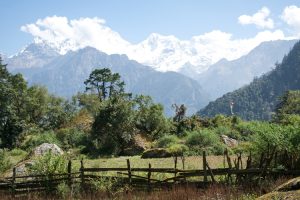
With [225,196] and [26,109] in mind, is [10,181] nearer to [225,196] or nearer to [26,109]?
[225,196]

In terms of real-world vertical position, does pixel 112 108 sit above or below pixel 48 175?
above

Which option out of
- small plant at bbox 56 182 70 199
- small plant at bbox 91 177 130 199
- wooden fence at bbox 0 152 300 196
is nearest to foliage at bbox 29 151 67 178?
wooden fence at bbox 0 152 300 196

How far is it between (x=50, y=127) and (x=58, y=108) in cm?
769

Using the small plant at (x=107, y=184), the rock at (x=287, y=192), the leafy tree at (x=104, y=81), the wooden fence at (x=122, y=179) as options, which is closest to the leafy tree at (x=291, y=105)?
the leafy tree at (x=104, y=81)

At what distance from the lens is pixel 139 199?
41.9ft

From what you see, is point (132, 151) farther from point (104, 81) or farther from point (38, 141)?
point (104, 81)

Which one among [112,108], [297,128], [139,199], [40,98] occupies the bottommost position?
[139,199]

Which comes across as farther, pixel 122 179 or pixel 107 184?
pixel 122 179

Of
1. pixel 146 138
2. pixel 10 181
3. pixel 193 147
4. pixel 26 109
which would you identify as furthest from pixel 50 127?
pixel 10 181

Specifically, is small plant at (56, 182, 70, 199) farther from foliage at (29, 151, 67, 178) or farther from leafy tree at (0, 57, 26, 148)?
leafy tree at (0, 57, 26, 148)

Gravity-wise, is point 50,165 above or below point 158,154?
below

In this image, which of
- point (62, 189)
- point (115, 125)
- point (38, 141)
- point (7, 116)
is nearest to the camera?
point (62, 189)

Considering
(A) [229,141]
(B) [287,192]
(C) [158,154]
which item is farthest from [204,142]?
(B) [287,192]

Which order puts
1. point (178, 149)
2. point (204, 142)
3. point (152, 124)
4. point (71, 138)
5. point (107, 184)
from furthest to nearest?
point (152, 124) < point (71, 138) < point (204, 142) < point (178, 149) < point (107, 184)
